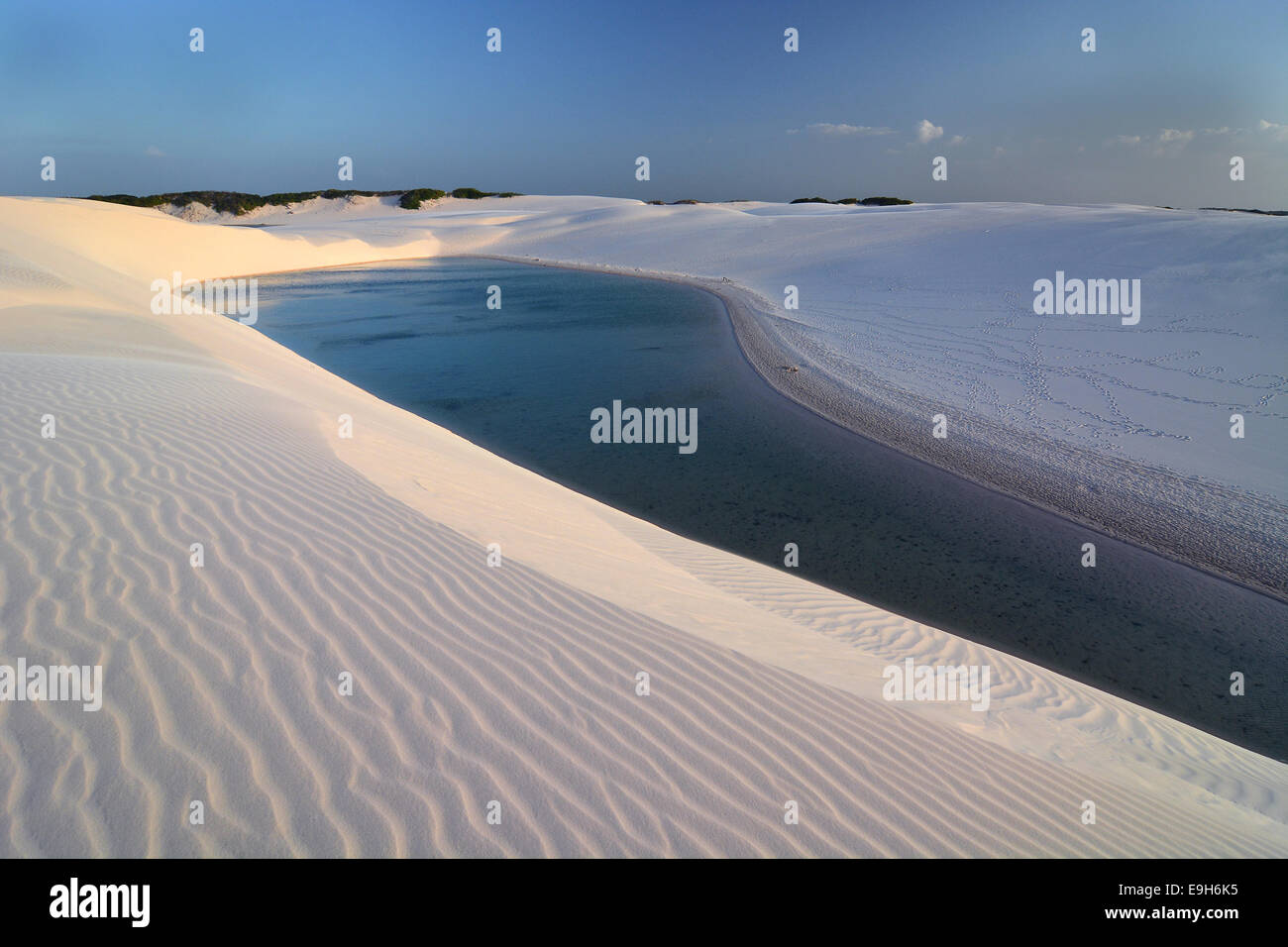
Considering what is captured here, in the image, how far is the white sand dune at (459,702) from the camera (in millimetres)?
2332

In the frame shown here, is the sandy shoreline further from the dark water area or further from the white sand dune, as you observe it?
the white sand dune

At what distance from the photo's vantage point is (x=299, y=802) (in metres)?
2.28

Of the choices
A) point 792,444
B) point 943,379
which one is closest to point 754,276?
point 943,379

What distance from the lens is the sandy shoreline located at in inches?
269

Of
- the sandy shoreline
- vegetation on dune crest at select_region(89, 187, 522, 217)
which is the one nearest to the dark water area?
the sandy shoreline

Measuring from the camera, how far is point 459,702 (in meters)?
2.89

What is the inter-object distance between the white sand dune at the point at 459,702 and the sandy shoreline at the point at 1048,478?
3034 millimetres

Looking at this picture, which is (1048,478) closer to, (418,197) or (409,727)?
(409,727)

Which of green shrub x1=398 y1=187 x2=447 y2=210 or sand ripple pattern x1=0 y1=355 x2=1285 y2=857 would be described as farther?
green shrub x1=398 y1=187 x2=447 y2=210

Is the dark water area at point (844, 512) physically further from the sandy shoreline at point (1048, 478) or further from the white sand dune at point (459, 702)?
the white sand dune at point (459, 702)

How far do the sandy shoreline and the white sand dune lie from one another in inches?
119

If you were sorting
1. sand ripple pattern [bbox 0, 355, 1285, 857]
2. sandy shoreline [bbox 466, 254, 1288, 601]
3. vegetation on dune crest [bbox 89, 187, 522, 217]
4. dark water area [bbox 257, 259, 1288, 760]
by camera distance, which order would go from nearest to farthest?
sand ripple pattern [bbox 0, 355, 1285, 857] → dark water area [bbox 257, 259, 1288, 760] → sandy shoreline [bbox 466, 254, 1288, 601] → vegetation on dune crest [bbox 89, 187, 522, 217]

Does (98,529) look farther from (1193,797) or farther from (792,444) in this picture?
(792,444)
